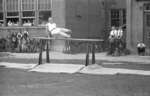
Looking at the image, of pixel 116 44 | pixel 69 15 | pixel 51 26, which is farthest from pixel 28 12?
pixel 116 44

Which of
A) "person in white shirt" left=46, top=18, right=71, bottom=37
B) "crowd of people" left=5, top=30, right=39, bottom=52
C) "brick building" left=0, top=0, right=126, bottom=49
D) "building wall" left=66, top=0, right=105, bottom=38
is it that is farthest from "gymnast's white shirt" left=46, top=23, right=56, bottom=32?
"crowd of people" left=5, top=30, right=39, bottom=52

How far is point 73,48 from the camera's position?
23.2 m

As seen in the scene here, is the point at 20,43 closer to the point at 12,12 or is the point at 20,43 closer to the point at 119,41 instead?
the point at 12,12

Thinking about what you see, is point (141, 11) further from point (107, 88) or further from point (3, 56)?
point (107, 88)

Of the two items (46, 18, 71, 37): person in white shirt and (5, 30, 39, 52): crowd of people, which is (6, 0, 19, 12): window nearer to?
(5, 30, 39, 52): crowd of people

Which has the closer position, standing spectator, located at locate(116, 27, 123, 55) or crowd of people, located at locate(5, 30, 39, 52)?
standing spectator, located at locate(116, 27, 123, 55)

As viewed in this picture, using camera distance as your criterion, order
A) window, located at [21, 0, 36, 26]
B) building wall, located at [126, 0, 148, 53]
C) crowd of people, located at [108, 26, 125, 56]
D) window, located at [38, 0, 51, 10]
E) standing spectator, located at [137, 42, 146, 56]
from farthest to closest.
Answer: window, located at [21, 0, 36, 26] < window, located at [38, 0, 51, 10] < building wall, located at [126, 0, 148, 53] < crowd of people, located at [108, 26, 125, 56] < standing spectator, located at [137, 42, 146, 56]

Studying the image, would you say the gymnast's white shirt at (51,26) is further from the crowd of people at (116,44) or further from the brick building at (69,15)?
the crowd of people at (116,44)

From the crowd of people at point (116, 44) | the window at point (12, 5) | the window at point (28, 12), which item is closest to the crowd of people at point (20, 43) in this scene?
the window at point (28, 12)

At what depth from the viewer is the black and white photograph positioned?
10242 millimetres

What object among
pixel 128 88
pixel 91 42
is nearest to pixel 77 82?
pixel 128 88

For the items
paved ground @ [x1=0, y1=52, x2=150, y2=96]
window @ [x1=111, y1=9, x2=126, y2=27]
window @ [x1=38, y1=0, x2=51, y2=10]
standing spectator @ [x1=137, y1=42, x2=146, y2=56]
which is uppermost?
window @ [x1=38, y1=0, x2=51, y2=10]

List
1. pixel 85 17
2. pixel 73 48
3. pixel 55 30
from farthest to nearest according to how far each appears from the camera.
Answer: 1. pixel 85 17
2. pixel 73 48
3. pixel 55 30

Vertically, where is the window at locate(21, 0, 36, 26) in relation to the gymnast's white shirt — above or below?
above
